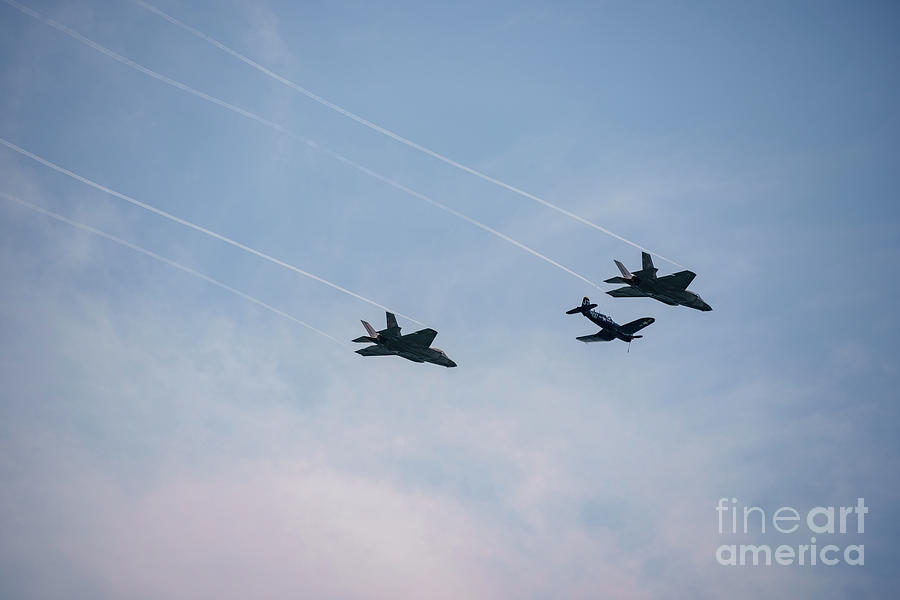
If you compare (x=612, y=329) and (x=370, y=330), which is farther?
(x=612, y=329)

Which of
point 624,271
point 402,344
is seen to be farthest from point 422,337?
point 624,271

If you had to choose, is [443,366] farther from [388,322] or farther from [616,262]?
[616,262]

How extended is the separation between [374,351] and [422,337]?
325 inches

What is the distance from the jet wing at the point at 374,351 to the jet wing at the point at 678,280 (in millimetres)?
33921

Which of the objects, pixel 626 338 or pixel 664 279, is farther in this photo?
pixel 626 338

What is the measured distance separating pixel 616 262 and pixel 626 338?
43.2 feet

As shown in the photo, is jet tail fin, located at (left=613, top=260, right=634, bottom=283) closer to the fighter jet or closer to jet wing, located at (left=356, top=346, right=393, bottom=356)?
the fighter jet

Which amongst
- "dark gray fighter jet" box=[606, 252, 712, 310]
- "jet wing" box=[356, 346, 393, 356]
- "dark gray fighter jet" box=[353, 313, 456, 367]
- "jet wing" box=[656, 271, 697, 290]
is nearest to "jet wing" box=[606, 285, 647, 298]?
"dark gray fighter jet" box=[606, 252, 712, 310]

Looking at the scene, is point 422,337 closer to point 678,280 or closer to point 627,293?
point 627,293

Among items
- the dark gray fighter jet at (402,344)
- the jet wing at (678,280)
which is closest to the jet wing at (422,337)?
the dark gray fighter jet at (402,344)

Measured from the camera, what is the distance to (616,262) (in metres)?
102

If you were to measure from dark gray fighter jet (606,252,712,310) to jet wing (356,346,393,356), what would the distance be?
28288 mm

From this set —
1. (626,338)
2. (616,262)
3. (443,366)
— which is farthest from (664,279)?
(443,366)

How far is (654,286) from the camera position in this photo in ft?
332
